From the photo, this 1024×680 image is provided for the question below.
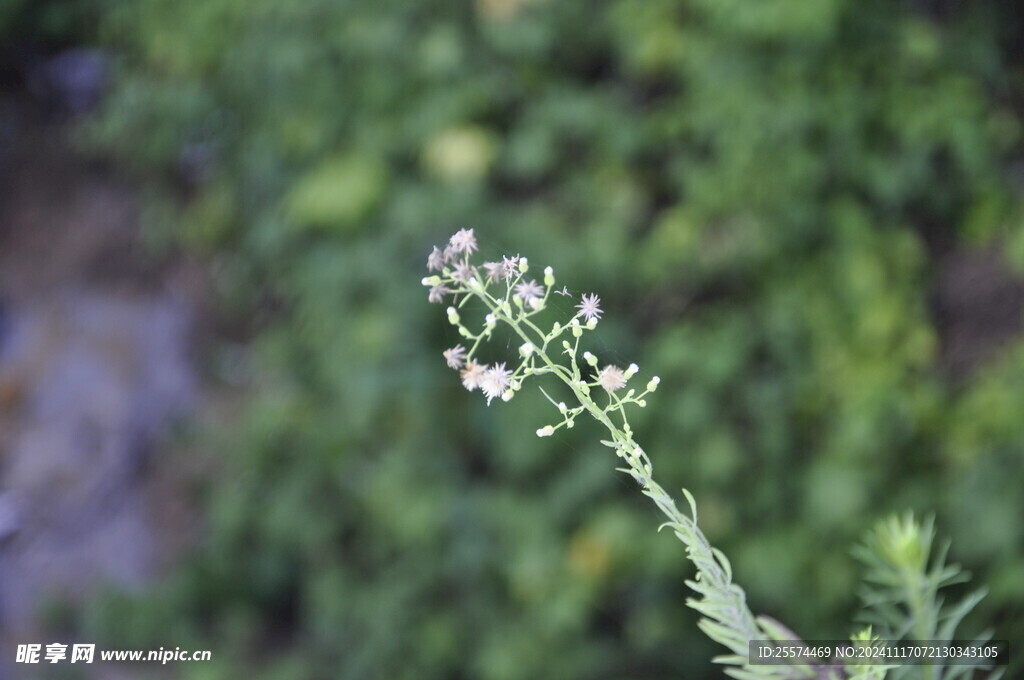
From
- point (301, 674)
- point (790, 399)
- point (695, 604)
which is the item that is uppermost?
point (790, 399)

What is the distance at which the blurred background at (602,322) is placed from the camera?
1717 millimetres

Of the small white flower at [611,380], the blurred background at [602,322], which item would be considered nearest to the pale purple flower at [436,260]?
the small white flower at [611,380]

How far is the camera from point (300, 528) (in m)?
2.13

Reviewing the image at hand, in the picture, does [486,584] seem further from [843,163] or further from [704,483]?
[843,163]

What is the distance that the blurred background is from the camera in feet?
5.63

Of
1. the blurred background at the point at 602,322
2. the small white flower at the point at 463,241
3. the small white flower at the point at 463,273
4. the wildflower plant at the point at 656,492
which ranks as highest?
the blurred background at the point at 602,322

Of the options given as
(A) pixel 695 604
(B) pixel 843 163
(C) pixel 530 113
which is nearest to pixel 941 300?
(B) pixel 843 163

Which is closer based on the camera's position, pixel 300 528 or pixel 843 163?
pixel 843 163

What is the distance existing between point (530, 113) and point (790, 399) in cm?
81

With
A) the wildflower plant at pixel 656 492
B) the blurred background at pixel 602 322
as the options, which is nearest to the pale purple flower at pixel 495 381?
the wildflower plant at pixel 656 492

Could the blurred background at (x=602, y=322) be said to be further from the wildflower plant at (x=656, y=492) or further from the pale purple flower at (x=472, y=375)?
the pale purple flower at (x=472, y=375)

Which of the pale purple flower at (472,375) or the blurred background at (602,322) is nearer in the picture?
the pale purple flower at (472,375)

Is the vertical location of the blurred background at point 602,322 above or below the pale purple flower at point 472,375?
above

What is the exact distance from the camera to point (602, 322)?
1820mm
